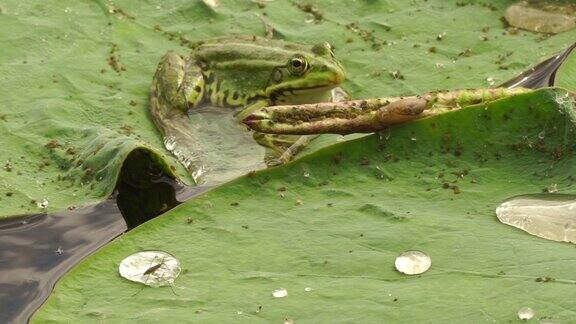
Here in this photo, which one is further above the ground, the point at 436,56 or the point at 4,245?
the point at 436,56

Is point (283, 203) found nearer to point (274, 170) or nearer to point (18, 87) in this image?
point (274, 170)

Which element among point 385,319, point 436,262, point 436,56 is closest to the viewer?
point 385,319

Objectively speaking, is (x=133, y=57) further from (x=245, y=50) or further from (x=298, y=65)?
(x=298, y=65)

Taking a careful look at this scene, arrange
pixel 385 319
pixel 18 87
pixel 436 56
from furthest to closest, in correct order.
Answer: pixel 436 56 → pixel 18 87 → pixel 385 319

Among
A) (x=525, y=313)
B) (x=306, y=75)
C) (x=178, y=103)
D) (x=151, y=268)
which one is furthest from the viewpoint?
(x=306, y=75)

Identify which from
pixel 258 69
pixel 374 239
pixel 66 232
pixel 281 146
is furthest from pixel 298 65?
pixel 374 239

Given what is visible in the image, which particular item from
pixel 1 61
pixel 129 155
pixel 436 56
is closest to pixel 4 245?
pixel 129 155

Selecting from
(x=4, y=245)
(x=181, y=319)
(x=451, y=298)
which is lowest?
(x=4, y=245)
